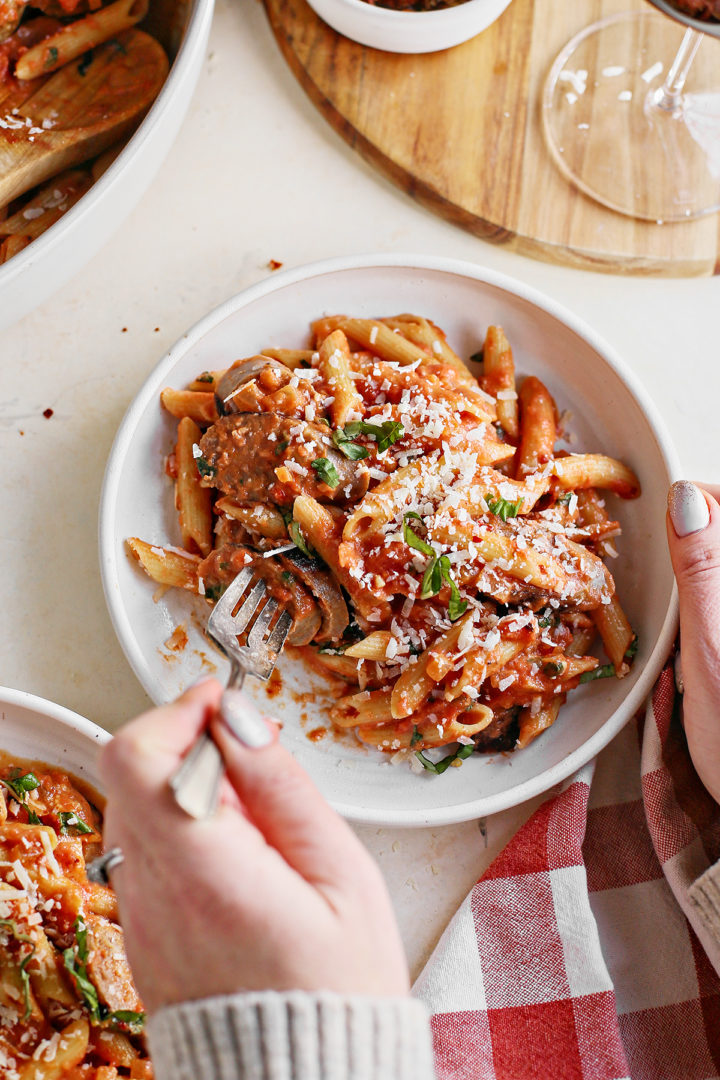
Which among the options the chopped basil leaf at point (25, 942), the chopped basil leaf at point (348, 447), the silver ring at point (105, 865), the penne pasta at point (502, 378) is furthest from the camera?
the penne pasta at point (502, 378)

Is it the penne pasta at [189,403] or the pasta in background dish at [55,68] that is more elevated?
the pasta in background dish at [55,68]

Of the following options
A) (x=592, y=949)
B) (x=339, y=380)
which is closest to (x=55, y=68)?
(x=339, y=380)

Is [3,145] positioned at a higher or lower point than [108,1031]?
higher

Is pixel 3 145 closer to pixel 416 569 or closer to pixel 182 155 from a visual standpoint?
pixel 182 155

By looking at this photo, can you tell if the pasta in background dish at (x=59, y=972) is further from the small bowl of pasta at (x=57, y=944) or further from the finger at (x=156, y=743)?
the finger at (x=156, y=743)

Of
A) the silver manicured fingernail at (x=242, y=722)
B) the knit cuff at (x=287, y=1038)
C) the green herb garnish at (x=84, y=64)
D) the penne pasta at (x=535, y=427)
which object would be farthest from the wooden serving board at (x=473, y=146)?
the knit cuff at (x=287, y=1038)

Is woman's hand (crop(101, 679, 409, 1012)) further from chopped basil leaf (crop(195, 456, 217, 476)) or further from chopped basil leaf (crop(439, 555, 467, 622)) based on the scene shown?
chopped basil leaf (crop(195, 456, 217, 476))

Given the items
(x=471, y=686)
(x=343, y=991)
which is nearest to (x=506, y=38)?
(x=471, y=686)
